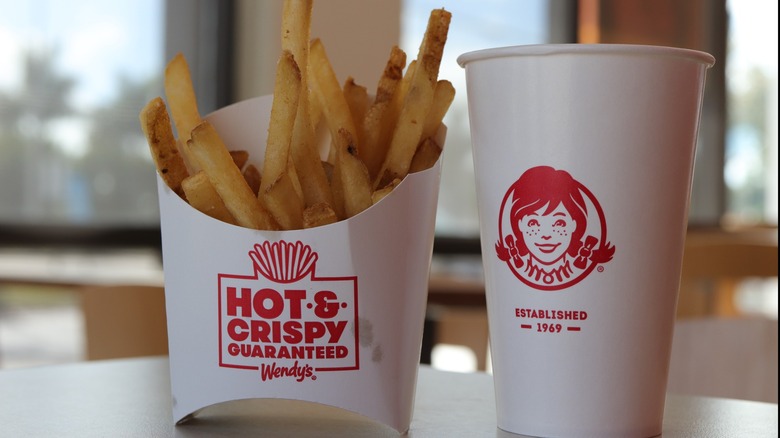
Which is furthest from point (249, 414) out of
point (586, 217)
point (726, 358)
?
point (726, 358)

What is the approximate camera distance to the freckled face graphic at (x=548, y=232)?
738mm

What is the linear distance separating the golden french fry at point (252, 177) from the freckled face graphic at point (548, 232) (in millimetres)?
246

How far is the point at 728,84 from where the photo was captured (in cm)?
557

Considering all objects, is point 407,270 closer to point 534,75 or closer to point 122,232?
point 534,75

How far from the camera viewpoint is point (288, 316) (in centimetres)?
76

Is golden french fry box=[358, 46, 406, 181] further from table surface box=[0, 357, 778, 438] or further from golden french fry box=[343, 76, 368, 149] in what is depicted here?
table surface box=[0, 357, 778, 438]

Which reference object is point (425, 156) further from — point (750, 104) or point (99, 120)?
point (750, 104)

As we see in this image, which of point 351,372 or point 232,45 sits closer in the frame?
point 351,372

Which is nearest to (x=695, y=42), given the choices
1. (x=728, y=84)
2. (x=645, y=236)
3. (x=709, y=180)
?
(x=728, y=84)

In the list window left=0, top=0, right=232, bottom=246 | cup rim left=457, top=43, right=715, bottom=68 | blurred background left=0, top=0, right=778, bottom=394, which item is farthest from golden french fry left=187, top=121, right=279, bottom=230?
window left=0, top=0, right=232, bottom=246

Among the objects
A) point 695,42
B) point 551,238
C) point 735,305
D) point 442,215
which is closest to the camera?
point 551,238

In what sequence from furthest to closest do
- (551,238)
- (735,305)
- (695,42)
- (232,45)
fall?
(695,42) < (735,305) < (232,45) < (551,238)

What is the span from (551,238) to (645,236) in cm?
7

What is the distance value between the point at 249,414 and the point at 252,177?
0.21 metres
